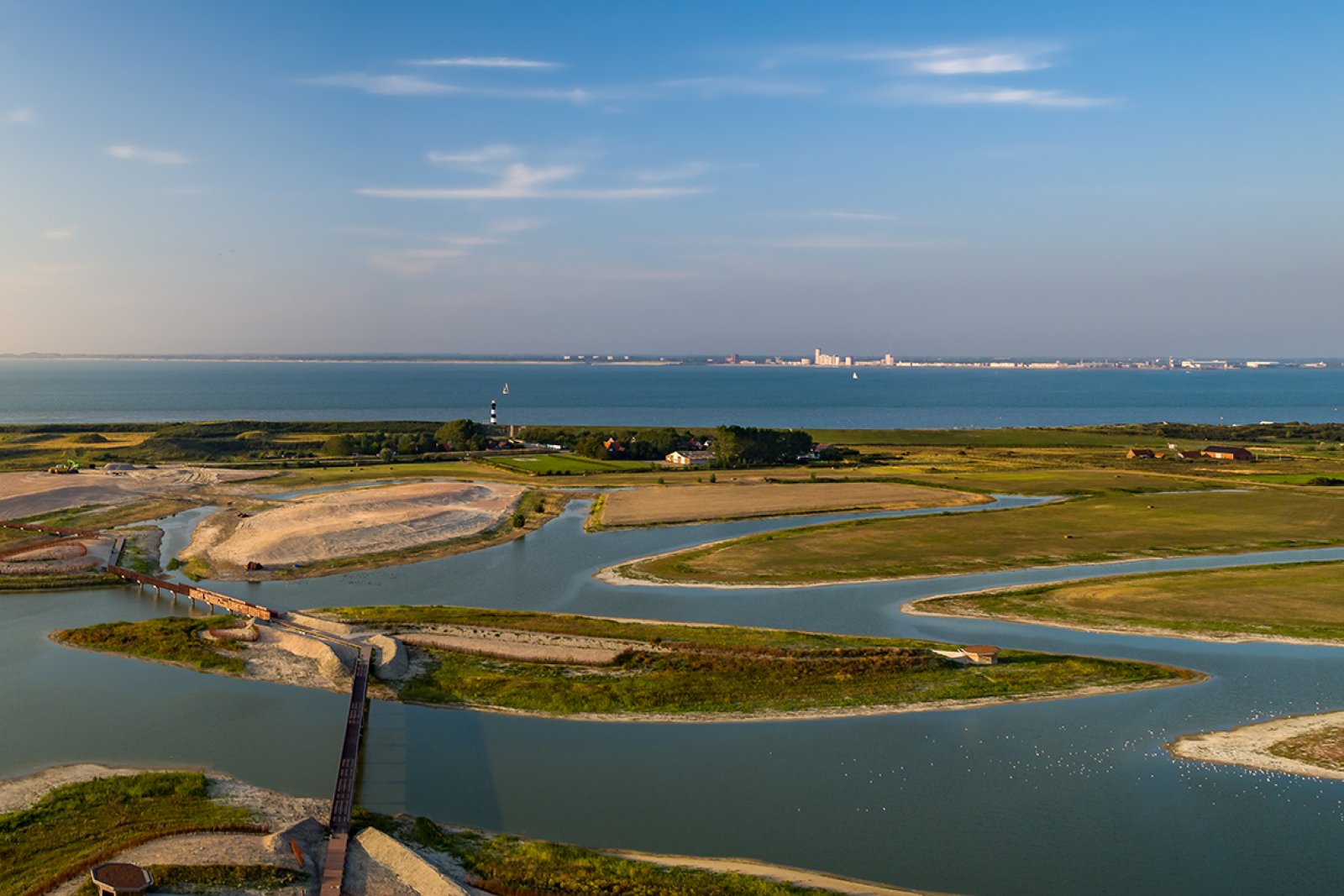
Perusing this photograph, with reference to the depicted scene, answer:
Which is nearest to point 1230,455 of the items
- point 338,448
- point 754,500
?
point 754,500

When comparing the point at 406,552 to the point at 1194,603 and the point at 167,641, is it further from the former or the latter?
the point at 1194,603

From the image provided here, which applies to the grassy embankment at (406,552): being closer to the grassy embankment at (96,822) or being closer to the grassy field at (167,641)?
the grassy field at (167,641)

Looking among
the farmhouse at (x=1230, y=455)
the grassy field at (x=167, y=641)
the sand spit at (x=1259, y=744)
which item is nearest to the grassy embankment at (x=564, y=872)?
the sand spit at (x=1259, y=744)

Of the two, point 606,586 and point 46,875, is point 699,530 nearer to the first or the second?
point 606,586

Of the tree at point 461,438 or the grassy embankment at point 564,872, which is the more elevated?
the tree at point 461,438

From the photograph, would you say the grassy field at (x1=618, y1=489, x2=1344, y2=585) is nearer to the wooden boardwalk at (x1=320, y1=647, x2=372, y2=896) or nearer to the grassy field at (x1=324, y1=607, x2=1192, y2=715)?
the grassy field at (x1=324, y1=607, x2=1192, y2=715)

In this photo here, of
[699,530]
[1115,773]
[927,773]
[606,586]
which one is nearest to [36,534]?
[606,586]
